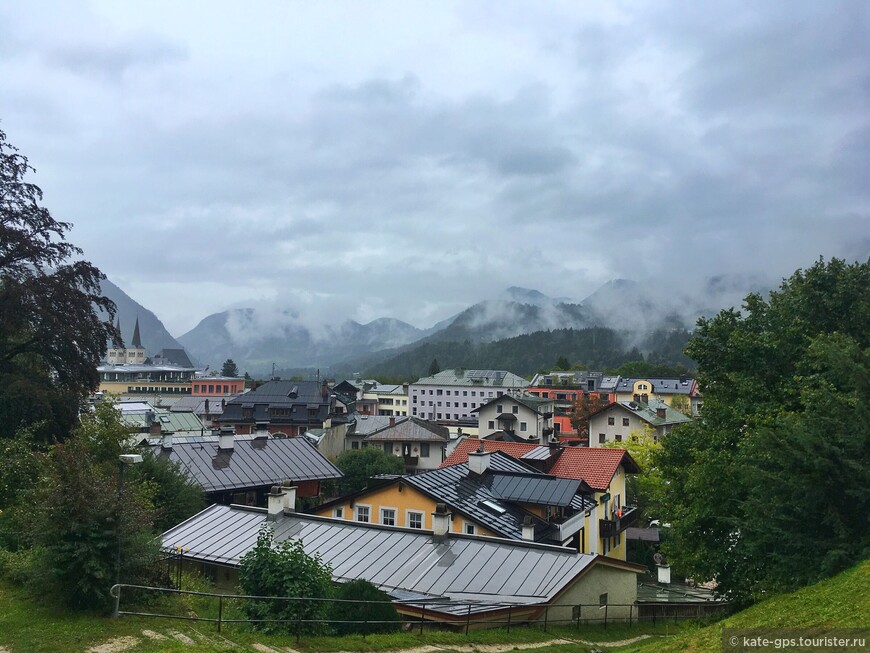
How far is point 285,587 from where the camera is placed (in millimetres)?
15562

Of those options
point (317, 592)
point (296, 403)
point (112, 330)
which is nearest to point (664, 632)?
point (317, 592)

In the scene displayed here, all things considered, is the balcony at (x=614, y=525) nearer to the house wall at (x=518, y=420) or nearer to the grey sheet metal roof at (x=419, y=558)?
the grey sheet metal roof at (x=419, y=558)

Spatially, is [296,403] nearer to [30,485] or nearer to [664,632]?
[30,485]

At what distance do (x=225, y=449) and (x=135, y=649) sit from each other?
27799 millimetres

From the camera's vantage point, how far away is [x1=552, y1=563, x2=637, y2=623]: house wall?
20000 mm

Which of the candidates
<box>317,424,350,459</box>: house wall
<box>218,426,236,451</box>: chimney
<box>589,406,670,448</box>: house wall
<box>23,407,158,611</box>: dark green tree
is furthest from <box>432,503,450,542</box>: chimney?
<box>589,406,670,448</box>: house wall

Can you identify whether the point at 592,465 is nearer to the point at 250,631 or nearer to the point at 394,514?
the point at 394,514

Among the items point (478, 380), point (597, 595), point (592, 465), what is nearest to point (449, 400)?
point (478, 380)

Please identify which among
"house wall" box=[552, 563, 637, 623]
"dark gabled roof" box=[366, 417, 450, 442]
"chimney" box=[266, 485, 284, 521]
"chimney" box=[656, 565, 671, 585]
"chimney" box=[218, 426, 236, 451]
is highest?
"dark gabled roof" box=[366, 417, 450, 442]

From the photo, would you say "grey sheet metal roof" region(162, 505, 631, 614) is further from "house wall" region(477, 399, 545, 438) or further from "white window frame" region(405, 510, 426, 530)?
"house wall" region(477, 399, 545, 438)

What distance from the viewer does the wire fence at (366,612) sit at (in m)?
14.1

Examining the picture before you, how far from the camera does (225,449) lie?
127ft

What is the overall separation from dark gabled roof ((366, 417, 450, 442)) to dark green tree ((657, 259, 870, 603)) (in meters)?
42.9

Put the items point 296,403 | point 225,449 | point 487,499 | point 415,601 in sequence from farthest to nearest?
1. point 296,403
2. point 225,449
3. point 487,499
4. point 415,601
